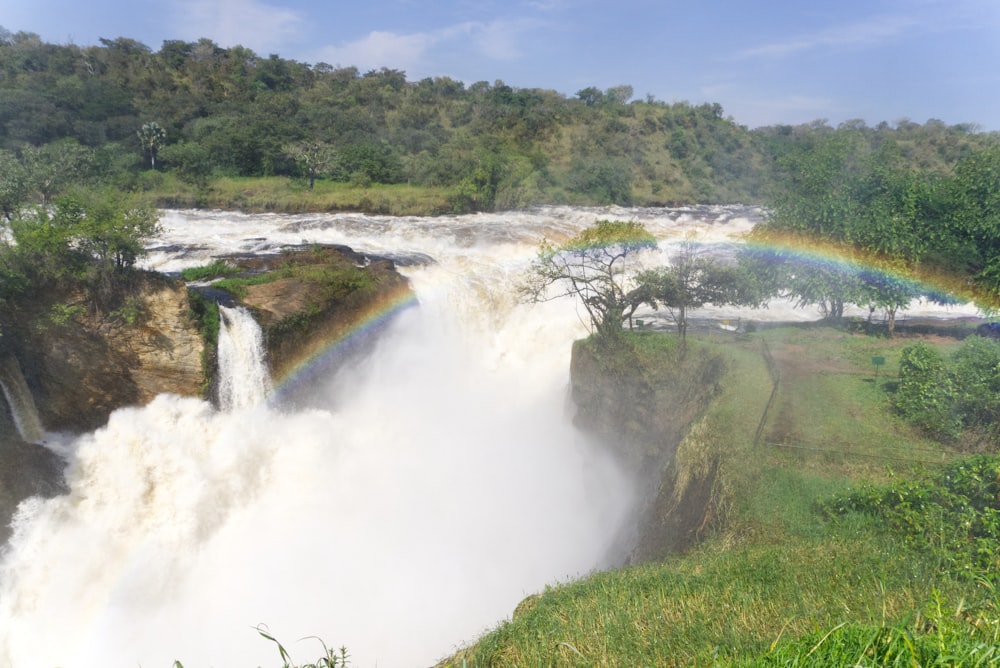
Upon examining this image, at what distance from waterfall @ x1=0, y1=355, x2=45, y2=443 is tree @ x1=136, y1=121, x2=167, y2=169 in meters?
29.2

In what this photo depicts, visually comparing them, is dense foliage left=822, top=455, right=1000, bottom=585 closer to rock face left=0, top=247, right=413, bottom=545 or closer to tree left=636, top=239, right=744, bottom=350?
tree left=636, top=239, right=744, bottom=350

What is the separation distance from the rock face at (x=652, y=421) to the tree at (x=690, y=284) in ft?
7.16

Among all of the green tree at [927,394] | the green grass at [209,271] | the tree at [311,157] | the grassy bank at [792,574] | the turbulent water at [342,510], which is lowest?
the turbulent water at [342,510]

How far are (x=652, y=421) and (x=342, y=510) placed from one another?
26.3ft

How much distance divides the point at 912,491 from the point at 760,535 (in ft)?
5.96

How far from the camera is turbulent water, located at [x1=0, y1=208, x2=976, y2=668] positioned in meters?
11.8

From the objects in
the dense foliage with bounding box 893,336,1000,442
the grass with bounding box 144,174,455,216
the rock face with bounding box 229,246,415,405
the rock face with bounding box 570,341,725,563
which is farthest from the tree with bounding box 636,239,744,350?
the grass with bounding box 144,174,455,216

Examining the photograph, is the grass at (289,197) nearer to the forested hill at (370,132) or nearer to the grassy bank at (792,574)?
the forested hill at (370,132)

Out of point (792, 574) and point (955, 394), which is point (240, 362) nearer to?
point (792, 574)

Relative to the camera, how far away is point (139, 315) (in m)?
13.8

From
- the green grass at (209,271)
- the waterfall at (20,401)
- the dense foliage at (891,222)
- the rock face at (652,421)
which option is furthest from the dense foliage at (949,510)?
the green grass at (209,271)

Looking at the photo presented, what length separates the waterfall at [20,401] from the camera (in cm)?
1255

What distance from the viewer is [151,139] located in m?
37.0

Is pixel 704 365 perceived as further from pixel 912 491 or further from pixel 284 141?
pixel 284 141
